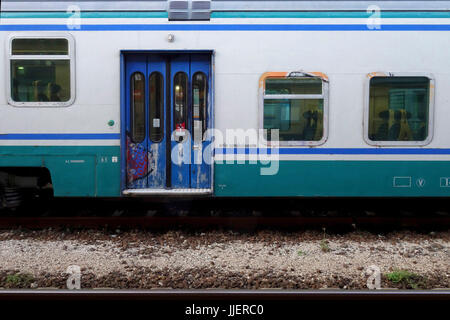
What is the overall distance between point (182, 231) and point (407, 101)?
3880 mm

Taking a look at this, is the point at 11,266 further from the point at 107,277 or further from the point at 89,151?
the point at 89,151

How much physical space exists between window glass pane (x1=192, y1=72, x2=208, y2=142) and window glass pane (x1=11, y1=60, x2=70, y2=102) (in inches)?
73.5

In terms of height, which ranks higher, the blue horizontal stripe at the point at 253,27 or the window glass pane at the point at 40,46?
the blue horizontal stripe at the point at 253,27

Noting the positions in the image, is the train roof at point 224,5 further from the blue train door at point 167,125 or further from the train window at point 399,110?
the train window at point 399,110

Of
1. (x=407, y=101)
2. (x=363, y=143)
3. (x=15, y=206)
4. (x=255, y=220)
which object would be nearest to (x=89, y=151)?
(x=15, y=206)

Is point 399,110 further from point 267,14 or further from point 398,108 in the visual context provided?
Result: point 267,14

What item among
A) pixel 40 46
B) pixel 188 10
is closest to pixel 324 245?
pixel 188 10

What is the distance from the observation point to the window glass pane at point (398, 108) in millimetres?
5730

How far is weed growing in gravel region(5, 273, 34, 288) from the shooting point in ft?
12.9

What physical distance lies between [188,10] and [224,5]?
20.9 inches

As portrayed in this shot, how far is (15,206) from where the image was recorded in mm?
6180

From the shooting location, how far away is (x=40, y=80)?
5.77 metres

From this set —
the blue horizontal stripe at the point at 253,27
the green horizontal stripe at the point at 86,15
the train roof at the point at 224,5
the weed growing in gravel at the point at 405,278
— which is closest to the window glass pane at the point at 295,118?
the blue horizontal stripe at the point at 253,27
